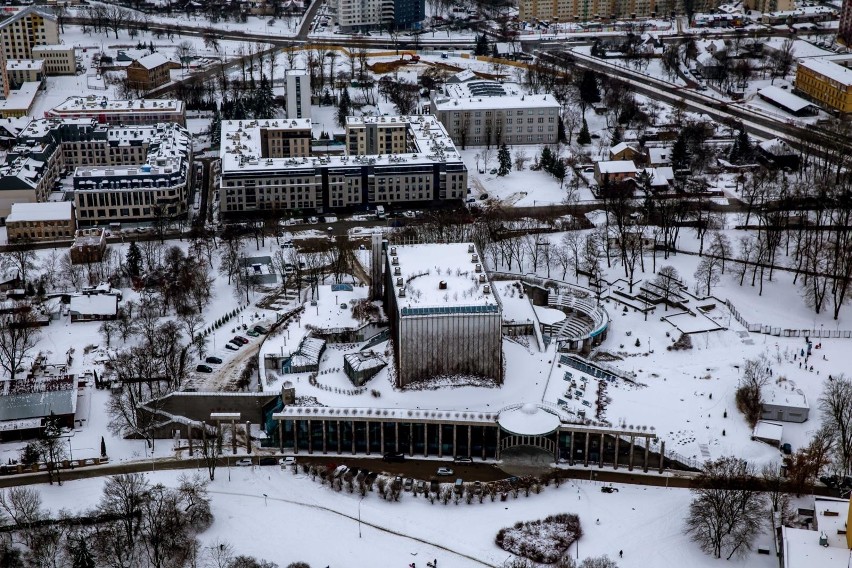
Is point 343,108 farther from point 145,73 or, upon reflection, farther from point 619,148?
point 619,148

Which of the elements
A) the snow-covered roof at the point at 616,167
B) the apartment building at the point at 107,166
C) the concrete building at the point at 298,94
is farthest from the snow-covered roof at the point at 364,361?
the concrete building at the point at 298,94

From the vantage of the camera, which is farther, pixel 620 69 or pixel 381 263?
pixel 620 69

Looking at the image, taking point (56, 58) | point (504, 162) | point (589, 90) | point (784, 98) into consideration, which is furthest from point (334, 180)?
point (784, 98)

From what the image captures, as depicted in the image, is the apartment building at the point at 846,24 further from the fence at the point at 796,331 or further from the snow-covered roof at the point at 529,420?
the snow-covered roof at the point at 529,420

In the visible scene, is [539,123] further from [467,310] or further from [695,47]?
[467,310]

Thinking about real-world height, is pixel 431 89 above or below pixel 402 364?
above

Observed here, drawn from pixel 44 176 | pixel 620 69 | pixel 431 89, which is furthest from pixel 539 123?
pixel 44 176

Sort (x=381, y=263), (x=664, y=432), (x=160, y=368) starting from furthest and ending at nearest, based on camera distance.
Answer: (x=381, y=263)
(x=160, y=368)
(x=664, y=432)
